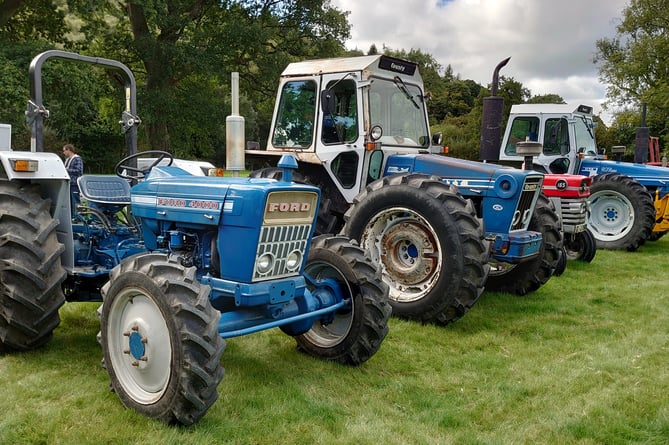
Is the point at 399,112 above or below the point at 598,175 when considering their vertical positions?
above

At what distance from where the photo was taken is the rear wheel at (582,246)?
897cm

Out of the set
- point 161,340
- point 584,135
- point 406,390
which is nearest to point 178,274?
point 161,340

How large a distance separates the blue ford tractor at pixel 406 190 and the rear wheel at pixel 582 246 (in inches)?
94.8

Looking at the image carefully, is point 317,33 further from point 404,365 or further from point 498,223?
point 404,365

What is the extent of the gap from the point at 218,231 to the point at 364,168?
300cm

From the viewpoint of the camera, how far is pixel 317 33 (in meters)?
20.4

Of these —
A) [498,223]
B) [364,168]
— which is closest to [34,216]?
[364,168]

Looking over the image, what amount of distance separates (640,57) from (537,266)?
25541mm

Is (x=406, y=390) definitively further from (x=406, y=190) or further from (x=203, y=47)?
(x=203, y=47)

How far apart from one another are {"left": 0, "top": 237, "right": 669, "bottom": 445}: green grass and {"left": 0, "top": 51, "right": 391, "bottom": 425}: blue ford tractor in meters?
0.20

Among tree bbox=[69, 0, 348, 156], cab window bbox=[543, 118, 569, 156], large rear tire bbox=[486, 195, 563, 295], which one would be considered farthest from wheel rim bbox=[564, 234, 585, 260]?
tree bbox=[69, 0, 348, 156]

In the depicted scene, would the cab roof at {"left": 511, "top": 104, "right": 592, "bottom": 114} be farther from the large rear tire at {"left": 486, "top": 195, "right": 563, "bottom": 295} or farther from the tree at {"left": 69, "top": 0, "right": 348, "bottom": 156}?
the tree at {"left": 69, "top": 0, "right": 348, "bottom": 156}

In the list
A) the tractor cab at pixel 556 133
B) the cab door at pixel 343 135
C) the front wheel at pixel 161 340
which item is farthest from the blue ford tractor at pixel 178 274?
the tractor cab at pixel 556 133

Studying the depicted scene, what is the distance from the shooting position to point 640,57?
1088 inches
